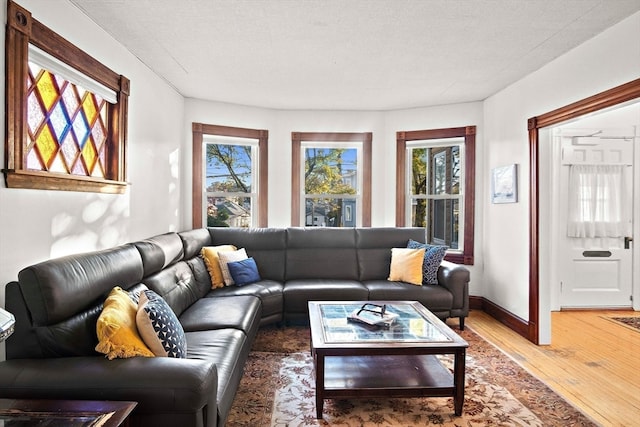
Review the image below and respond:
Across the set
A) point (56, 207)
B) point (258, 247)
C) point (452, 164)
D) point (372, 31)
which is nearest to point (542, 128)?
point (452, 164)

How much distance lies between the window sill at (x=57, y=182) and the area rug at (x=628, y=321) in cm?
511

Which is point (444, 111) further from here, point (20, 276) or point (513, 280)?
point (20, 276)

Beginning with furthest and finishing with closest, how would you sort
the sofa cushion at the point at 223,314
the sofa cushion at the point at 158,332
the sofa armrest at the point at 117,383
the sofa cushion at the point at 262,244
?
the sofa cushion at the point at 262,244 → the sofa cushion at the point at 223,314 → the sofa cushion at the point at 158,332 → the sofa armrest at the point at 117,383

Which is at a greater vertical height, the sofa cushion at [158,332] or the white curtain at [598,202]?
the white curtain at [598,202]

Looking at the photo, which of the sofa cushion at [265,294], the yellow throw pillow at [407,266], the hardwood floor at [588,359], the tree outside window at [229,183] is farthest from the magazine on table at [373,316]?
the tree outside window at [229,183]

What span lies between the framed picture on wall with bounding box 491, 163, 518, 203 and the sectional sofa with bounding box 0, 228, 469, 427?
913 mm

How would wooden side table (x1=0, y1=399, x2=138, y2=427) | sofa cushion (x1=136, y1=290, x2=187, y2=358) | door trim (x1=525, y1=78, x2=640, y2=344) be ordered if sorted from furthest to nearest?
door trim (x1=525, y1=78, x2=640, y2=344)
sofa cushion (x1=136, y1=290, x2=187, y2=358)
wooden side table (x1=0, y1=399, x2=138, y2=427)

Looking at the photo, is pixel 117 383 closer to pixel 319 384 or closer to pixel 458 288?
pixel 319 384

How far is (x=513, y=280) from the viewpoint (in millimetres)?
3746

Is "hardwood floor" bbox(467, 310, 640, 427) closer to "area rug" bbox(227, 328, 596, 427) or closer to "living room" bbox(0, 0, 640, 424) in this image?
"area rug" bbox(227, 328, 596, 427)

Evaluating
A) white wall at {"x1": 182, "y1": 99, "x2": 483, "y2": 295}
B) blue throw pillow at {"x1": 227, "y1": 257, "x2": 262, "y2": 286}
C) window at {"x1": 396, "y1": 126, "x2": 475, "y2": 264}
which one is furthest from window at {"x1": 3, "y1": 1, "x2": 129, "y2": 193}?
window at {"x1": 396, "y1": 126, "x2": 475, "y2": 264}

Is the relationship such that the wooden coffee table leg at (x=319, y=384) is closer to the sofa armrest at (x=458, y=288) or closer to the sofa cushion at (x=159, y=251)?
the sofa cushion at (x=159, y=251)

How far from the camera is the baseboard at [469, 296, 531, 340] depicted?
351 cm

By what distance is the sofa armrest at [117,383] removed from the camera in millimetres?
1397
